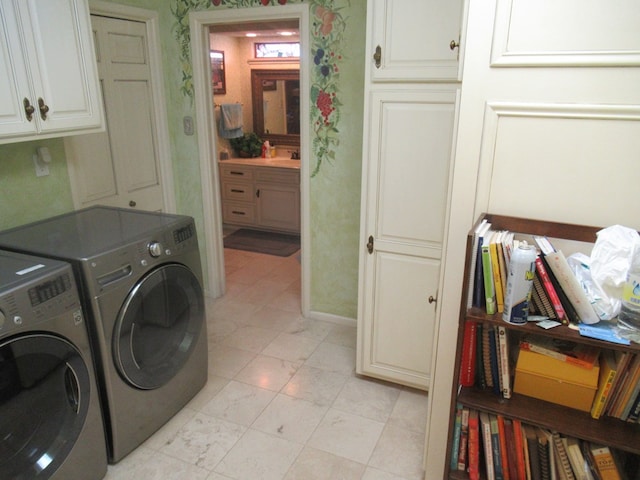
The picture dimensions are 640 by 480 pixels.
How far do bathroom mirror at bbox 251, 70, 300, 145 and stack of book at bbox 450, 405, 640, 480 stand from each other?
4.26m

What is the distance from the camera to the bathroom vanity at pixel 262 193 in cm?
495

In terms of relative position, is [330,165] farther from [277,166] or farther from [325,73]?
[277,166]

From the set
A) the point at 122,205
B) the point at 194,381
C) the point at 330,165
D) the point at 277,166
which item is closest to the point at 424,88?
the point at 330,165

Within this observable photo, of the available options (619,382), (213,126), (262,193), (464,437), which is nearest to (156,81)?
(213,126)

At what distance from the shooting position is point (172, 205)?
350cm

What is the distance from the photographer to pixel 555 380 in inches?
56.6

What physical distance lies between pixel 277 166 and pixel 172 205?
1.65 metres

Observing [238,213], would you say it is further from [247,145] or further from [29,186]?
[29,186]

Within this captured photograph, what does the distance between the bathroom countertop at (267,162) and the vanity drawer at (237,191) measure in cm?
23

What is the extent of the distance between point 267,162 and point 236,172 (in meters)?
0.37

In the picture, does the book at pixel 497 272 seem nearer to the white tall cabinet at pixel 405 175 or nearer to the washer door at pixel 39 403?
the white tall cabinet at pixel 405 175

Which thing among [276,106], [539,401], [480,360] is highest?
[276,106]

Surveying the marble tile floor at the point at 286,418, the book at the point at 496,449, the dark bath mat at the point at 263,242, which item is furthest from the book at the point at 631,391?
the dark bath mat at the point at 263,242

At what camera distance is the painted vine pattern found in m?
2.75
